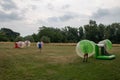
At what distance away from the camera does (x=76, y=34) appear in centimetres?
11119

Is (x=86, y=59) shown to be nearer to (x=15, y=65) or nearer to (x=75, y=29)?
(x=15, y=65)

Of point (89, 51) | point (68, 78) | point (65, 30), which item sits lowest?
point (68, 78)

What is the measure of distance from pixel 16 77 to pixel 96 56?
434 inches

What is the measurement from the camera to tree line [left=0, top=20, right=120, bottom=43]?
3725 inches

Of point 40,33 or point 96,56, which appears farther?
point 40,33

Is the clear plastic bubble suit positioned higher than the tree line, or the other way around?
the tree line

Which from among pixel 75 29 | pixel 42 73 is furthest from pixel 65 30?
pixel 42 73

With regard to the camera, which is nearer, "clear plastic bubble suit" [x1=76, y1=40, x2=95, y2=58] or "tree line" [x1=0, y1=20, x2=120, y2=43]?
"clear plastic bubble suit" [x1=76, y1=40, x2=95, y2=58]

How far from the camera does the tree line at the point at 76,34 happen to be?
94.6 m

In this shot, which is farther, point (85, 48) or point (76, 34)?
point (76, 34)

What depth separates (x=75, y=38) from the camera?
358ft

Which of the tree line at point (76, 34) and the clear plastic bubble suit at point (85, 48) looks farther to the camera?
the tree line at point (76, 34)

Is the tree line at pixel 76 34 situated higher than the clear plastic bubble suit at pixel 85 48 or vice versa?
the tree line at pixel 76 34

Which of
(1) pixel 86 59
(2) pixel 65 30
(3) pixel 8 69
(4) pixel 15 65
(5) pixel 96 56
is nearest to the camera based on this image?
(3) pixel 8 69
